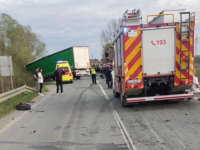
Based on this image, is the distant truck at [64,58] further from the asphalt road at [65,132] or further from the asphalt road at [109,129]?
the asphalt road at [65,132]

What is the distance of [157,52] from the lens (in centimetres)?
812

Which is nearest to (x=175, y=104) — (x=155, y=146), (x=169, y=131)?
(x=169, y=131)

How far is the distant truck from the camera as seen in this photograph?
30031 mm

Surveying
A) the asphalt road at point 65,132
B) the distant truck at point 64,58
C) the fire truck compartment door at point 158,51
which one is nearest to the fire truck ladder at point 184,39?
the fire truck compartment door at point 158,51

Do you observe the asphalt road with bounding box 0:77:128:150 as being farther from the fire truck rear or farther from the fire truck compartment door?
the fire truck compartment door

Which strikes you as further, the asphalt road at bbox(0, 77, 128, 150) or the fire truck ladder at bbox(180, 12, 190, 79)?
the fire truck ladder at bbox(180, 12, 190, 79)

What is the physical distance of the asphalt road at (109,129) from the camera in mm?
4973

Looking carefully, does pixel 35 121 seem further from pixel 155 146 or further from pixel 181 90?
pixel 181 90

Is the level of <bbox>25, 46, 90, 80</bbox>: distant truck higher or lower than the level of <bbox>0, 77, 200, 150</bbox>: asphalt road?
higher

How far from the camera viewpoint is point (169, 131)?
18.5 feet

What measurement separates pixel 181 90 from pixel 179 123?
265 cm

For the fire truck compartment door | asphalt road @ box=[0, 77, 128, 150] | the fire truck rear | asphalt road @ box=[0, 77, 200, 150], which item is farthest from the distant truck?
the fire truck compartment door

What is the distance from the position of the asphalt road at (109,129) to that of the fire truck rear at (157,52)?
0.84m

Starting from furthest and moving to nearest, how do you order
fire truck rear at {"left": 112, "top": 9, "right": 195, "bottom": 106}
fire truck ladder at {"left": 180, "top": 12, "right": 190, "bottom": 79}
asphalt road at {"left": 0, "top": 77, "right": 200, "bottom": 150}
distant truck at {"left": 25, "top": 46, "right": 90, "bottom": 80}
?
1. distant truck at {"left": 25, "top": 46, "right": 90, "bottom": 80}
2. fire truck rear at {"left": 112, "top": 9, "right": 195, "bottom": 106}
3. fire truck ladder at {"left": 180, "top": 12, "right": 190, "bottom": 79}
4. asphalt road at {"left": 0, "top": 77, "right": 200, "bottom": 150}
